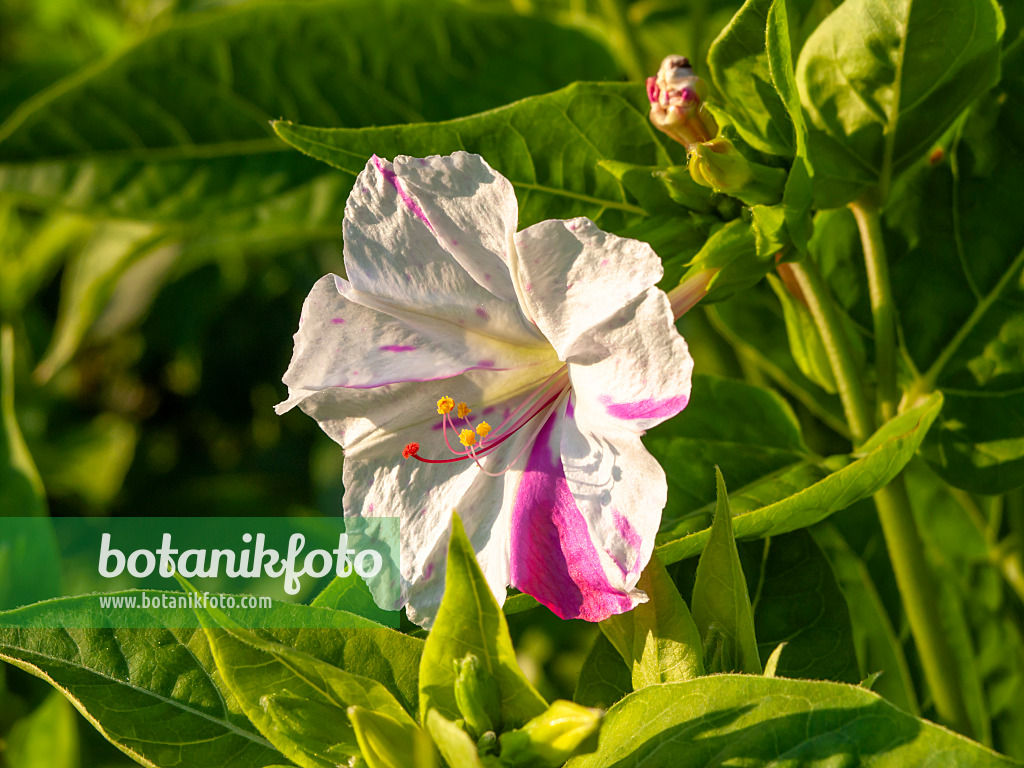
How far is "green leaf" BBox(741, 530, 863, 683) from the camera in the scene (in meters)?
1.11

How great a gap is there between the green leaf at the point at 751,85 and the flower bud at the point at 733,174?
0.14 feet

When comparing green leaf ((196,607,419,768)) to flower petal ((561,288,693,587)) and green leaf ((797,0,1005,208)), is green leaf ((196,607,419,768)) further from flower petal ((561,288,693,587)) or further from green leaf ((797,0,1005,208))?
green leaf ((797,0,1005,208))

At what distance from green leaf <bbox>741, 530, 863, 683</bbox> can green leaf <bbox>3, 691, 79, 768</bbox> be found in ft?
3.89

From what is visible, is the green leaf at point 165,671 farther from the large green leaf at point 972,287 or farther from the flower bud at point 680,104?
the large green leaf at point 972,287

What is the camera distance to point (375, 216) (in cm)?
99

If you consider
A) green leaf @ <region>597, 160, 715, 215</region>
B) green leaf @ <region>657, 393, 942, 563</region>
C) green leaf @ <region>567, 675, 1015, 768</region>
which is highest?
green leaf @ <region>597, 160, 715, 215</region>

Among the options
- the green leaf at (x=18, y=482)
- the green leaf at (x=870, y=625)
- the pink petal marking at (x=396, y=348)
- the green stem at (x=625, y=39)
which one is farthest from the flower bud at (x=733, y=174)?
the green leaf at (x=18, y=482)

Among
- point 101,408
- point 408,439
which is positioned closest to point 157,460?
point 101,408

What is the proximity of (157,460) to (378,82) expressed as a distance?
68.8 inches

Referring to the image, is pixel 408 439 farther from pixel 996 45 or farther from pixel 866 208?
pixel 996 45

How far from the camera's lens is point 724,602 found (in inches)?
33.4

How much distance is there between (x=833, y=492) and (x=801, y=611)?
20 centimetres

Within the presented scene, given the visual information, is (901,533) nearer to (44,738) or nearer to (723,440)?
(723,440)

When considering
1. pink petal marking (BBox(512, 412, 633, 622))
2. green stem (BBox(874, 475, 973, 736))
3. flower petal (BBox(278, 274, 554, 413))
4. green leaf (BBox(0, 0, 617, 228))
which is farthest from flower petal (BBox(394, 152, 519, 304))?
green leaf (BBox(0, 0, 617, 228))
